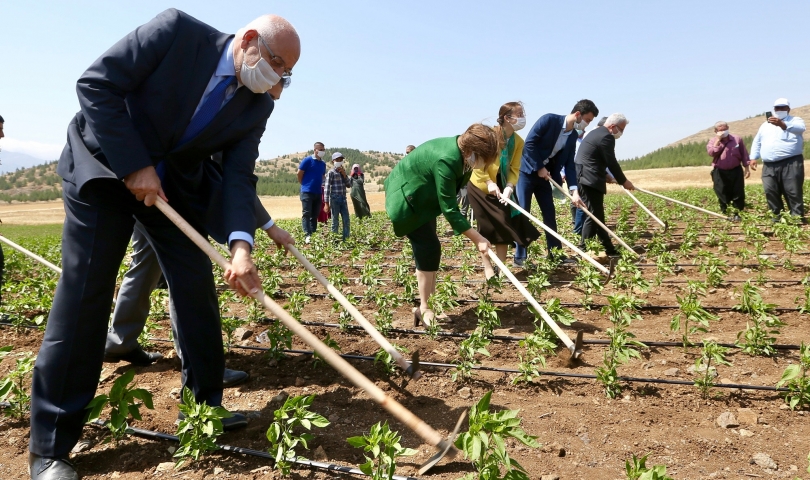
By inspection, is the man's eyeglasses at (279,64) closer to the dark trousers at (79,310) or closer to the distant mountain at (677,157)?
the dark trousers at (79,310)

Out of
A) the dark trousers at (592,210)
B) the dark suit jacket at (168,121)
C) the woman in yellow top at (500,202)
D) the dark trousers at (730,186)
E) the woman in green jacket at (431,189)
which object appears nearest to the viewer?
the dark suit jacket at (168,121)

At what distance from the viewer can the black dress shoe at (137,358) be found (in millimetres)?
3244

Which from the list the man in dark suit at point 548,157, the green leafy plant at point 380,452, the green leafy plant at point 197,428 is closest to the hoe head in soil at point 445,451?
the green leafy plant at point 380,452

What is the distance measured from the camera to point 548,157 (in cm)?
599

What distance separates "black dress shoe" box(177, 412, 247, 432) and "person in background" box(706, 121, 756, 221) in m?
8.75

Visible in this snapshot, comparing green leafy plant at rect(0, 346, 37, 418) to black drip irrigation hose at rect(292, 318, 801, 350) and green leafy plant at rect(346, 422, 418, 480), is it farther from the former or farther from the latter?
black drip irrigation hose at rect(292, 318, 801, 350)

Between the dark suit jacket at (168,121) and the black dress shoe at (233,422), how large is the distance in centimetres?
90

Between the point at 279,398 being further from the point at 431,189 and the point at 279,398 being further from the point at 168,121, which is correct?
the point at 431,189

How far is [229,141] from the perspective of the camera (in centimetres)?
229

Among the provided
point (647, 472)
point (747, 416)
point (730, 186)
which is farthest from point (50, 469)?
point (730, 186)

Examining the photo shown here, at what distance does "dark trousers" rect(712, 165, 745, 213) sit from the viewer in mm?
9039

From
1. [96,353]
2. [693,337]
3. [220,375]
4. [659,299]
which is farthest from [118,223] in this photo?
[659,299]

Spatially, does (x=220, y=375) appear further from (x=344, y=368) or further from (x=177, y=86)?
(x=177, y=86)

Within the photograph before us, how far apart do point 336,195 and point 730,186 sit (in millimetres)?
6907
